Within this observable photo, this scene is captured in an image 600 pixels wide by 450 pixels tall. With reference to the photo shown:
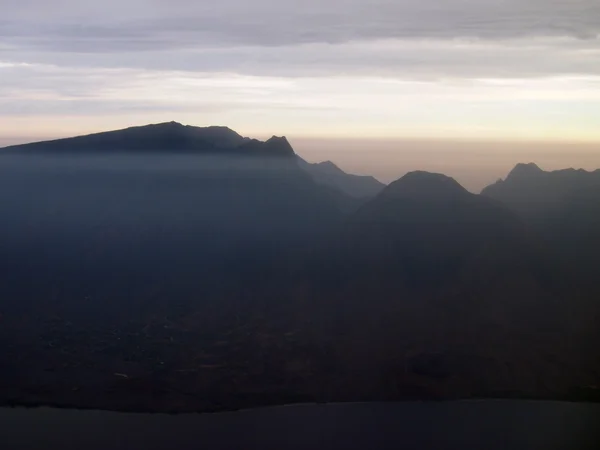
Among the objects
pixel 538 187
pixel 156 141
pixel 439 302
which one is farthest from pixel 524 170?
pixel 156 141

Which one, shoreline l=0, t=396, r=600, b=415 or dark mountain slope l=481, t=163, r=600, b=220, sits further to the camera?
dark mountain slope l=481, t=163, r=600, b=220

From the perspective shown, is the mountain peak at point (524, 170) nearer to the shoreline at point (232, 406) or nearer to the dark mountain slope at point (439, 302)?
the dark mountain slope at point (439, 302)

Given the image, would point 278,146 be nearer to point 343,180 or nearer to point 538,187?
point 343,180

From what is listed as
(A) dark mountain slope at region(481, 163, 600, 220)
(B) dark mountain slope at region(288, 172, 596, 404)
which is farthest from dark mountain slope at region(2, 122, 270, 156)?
(A) dark mountain slope at region(481, 163, 600, 220)

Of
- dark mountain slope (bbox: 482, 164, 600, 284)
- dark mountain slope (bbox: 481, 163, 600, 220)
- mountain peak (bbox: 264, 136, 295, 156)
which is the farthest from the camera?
mountain peak (bbox: 264, 136, 295, 156)

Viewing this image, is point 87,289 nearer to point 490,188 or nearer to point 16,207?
point 16,207

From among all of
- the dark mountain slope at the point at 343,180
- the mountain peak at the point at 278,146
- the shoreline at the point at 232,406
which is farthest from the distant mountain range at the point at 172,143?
the shoreline at the point at 232,406

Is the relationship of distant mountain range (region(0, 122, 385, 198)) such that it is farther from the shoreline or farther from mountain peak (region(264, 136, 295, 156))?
the shoreline
